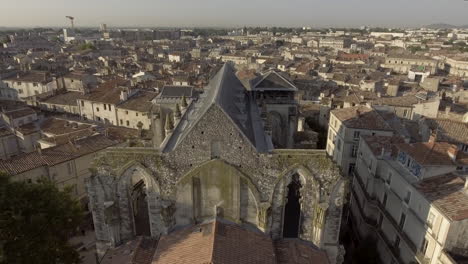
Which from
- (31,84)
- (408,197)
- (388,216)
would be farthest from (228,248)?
(31,84)

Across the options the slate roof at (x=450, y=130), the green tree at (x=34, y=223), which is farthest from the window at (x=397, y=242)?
the green tree at (x=34, y=223)

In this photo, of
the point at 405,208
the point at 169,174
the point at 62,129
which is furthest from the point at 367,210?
the point at 62,129

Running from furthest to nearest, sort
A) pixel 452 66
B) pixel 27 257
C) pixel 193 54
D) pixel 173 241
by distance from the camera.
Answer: pixel 193 54 → pixel 452 66 → pixel 173 241 → pixel 27 257

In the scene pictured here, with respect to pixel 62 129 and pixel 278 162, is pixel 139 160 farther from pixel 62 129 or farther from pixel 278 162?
pixel 62 129

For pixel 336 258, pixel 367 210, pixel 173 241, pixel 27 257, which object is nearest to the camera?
pixel 27 257

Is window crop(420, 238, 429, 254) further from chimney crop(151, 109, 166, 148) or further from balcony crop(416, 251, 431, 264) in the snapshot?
chimney crop(151, 109, 166, 148)

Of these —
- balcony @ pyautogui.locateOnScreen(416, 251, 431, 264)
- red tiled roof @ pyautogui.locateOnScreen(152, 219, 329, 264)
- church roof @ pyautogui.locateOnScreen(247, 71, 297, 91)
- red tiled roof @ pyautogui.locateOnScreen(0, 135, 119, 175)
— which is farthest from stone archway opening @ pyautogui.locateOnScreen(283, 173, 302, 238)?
red tiled roof @ pyautogui.locateOnScreen(0, 135, 119, 175)
